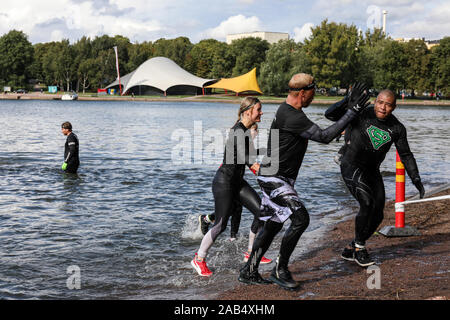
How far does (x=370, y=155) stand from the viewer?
639cm

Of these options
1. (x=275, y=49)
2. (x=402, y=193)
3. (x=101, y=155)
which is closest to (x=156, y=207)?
(x=402, y=193)

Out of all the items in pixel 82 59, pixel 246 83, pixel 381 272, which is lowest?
pixel 381 272

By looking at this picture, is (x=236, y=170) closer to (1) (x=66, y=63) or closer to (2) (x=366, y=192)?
(2) (x=366, y=192)

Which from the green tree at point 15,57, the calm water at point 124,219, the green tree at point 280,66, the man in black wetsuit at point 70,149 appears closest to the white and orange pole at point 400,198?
the calm water at point 124,219

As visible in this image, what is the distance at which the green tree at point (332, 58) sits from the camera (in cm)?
10900

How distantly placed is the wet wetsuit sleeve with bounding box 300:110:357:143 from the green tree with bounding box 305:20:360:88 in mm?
105743

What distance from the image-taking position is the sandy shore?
214 inches

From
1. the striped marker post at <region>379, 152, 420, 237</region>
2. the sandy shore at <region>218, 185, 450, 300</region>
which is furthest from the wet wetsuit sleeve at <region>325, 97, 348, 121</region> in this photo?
the striped marker post at <region>379, 152, 420, 237</region>

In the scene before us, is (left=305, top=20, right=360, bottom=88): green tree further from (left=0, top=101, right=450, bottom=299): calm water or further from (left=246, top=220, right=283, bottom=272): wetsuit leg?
(left=246, top=220, right=283, bottom=272): wetsuit leg

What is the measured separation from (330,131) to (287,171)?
27.8 inches

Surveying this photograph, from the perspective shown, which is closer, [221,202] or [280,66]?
[221,202]

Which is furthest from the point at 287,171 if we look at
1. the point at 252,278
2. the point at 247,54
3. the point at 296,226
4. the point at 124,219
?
the point at 247,54

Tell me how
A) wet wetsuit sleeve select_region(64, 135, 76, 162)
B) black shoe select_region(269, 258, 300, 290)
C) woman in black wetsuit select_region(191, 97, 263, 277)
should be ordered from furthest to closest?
wet wetsuit sleeve select_region(64, 135, 76, 162) → woman in black wetsuit select_region(191, 97, 263, 277) → black shoe select_region(269, 258, 300, 290)

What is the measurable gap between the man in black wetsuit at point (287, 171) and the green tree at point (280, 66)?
97.2 metres
